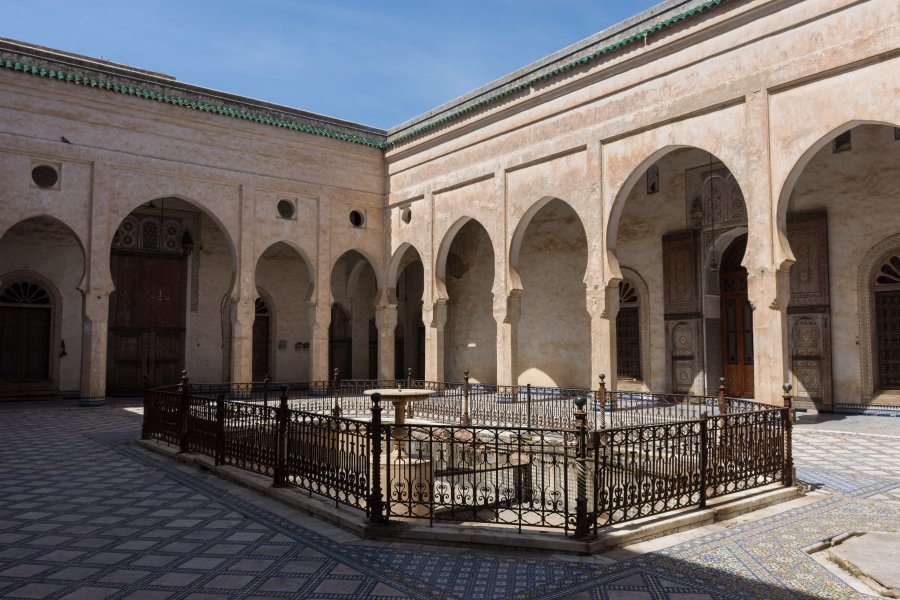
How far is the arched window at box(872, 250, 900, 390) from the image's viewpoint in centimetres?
1067

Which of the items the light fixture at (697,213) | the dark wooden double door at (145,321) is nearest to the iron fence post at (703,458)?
the light fixture at (697,213)

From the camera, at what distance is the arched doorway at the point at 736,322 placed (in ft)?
42.4

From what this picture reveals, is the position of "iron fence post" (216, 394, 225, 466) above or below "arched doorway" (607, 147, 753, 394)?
below

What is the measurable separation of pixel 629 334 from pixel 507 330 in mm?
2761

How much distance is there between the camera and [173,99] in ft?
47.2

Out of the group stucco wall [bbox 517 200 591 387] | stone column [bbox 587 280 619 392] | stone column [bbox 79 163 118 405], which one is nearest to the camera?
stone column [bbox 587 280 619 392]

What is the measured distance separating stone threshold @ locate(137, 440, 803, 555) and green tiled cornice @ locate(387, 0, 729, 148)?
7.68 metres

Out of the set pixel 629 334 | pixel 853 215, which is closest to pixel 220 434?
pixel 629 334

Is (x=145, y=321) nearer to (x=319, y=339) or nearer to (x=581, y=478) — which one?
(x=319, y=339)

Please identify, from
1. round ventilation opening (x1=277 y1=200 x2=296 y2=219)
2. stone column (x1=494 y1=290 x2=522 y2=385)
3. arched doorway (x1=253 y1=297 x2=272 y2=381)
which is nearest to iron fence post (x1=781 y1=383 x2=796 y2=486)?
stone column (x1=494 y1=290 x2=522 y2=385)

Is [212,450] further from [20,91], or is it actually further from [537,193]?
[20,91]

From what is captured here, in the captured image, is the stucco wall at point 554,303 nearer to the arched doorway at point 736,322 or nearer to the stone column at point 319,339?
the arched doorway at point 736,322

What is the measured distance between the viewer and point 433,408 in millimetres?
11977

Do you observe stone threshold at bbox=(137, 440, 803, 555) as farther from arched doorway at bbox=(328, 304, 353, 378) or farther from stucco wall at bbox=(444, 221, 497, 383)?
arched doorway at bbox=(328, 304, 353, 378)
